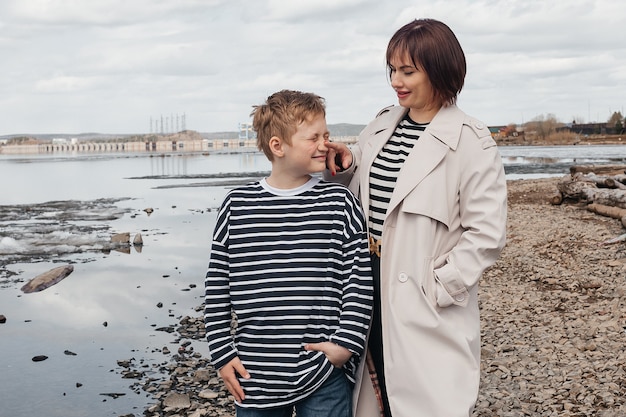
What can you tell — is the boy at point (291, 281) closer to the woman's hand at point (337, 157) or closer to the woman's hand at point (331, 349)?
the woman's hand at point (331, 349)

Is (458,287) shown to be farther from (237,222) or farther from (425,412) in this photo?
(237,222)

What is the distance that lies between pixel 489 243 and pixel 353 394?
0.78m

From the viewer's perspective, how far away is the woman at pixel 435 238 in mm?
2666

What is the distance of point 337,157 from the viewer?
295 centimetres

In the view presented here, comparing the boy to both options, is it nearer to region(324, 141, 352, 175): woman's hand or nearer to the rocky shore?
region(324, 141, 352, 175): woman's hand

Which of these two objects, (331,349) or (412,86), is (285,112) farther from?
(331,349)

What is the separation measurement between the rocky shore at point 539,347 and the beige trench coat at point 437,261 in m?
2.64

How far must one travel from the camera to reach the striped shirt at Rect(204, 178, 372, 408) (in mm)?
2539

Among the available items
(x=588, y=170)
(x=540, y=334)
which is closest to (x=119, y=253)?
(x=540, y=334)

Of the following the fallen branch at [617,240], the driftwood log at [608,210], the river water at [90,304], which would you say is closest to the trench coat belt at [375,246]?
the river water at [90,304]

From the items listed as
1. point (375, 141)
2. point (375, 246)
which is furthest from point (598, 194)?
point (375, 246)

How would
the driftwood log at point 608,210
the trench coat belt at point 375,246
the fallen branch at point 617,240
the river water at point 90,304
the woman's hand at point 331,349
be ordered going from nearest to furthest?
the woman's hand at point 331,349
the trench coat belt at point 375,246
the river water at point 90,304
the fallen branch at point 617,240
the driftwood log at point 608,210

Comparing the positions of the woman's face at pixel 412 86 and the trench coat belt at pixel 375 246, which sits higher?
the woman's face at pixel 412 86

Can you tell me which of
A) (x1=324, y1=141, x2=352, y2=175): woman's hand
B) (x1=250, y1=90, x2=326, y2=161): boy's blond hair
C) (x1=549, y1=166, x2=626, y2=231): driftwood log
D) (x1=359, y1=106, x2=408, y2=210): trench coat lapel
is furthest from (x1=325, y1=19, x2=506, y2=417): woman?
(x1=549, y1=166, x2=626, y2=231): driftwood log
